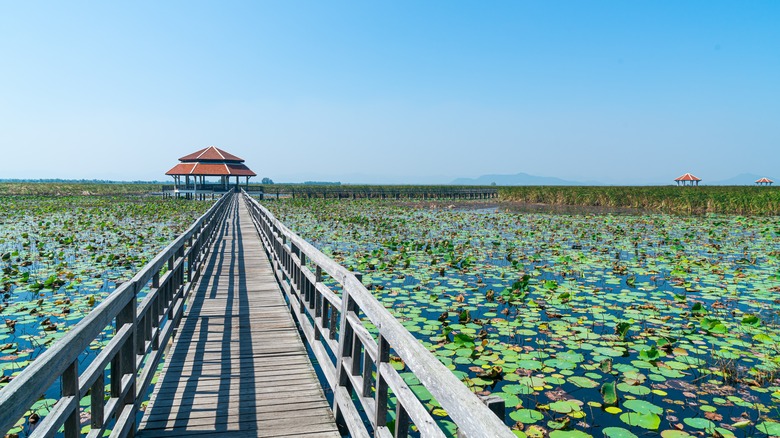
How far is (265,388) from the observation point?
13.6 feet

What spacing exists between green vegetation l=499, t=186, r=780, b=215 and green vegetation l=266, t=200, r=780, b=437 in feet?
57.2

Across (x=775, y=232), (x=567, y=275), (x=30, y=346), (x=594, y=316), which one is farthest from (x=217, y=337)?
(x=775, y=232)

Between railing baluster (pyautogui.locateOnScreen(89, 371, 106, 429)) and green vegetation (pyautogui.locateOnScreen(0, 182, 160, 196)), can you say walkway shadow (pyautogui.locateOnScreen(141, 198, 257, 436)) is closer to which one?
railing baluster (pyautogui.locateOnScreen(89, 371, 106, 429))

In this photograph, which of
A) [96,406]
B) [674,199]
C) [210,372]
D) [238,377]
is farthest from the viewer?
[674,199]

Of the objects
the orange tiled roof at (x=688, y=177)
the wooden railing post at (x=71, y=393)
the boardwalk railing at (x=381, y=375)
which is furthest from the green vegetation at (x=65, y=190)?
the orange tiled roof at (x=688, y=177)

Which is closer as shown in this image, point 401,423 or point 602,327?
point 401,423

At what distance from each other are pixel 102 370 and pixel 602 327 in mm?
6122

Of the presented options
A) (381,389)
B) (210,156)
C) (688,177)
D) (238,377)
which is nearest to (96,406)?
(381,389)

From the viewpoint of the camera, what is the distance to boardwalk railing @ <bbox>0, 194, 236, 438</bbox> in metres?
1.67

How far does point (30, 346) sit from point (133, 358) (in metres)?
3.40

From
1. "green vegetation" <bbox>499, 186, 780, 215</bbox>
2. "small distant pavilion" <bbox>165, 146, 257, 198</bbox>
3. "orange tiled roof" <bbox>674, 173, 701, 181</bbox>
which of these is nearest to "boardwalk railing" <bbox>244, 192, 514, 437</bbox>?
"green vegetation" <bbox>499, 186, 780, 215</bbox>

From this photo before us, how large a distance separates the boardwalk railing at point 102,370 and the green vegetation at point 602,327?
248 centimetres

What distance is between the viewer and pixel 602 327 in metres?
6.65

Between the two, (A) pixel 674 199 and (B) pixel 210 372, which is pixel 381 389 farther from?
(A) pixel 674 199
